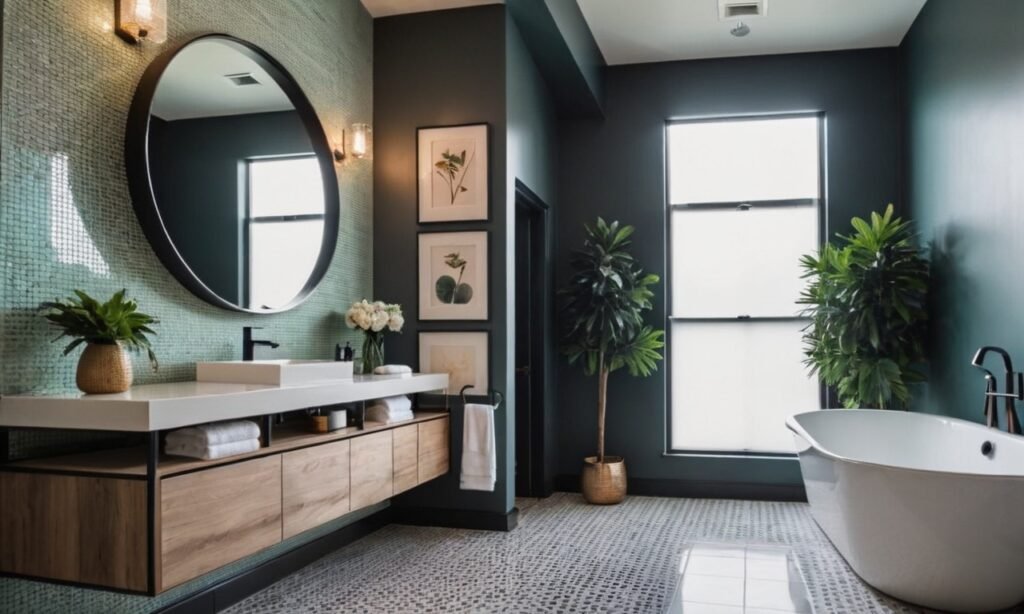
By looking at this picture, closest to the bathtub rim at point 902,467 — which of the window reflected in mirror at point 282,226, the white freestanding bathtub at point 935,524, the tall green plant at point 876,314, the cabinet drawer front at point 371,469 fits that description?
the white freestanding bathtub at point 935,524

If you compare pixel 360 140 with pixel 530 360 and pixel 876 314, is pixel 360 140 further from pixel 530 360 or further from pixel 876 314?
pixel 876 314

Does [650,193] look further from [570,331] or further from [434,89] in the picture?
[434,89]

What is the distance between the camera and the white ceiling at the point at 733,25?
472 cm

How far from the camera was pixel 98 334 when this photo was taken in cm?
232

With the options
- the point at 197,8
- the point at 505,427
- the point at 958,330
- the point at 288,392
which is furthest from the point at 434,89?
the point at 958,330

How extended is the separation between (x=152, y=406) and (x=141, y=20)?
137 cm

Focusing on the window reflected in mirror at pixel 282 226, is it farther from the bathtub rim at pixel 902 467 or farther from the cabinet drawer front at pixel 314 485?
the bathtub rim at pixel 902 467

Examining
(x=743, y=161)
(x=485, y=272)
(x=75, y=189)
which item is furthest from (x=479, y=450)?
(x=743, y=161)

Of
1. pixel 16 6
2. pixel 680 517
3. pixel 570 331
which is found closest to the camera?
pixel 16 6

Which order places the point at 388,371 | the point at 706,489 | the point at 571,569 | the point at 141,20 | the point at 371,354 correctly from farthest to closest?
the point at 706,489 < the point at 371,354 < the point at 388,371 < the point at 571,569 < the point at 141,20

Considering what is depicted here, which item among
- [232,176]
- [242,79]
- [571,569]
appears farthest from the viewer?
[571,569]

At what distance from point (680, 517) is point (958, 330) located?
6.23 ft

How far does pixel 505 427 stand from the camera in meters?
4.32

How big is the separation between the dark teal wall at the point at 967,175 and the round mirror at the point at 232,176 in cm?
325
